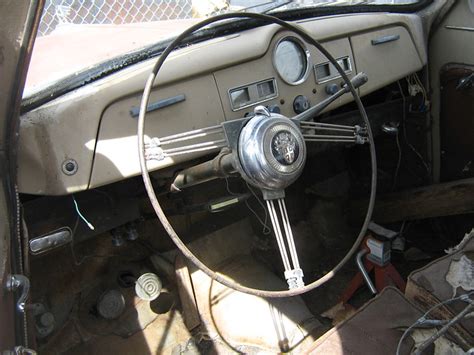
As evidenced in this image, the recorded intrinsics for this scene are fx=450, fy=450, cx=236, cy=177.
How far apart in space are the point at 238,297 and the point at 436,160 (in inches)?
46.6

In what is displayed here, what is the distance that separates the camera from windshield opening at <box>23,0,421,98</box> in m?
1.51

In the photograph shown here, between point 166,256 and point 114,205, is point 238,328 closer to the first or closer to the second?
point 166,256

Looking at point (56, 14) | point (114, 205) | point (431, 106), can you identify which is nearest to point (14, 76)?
point (114, 205)

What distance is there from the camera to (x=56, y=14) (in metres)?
1.99

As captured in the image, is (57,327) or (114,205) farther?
(57,327)

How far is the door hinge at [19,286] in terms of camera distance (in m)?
0.97

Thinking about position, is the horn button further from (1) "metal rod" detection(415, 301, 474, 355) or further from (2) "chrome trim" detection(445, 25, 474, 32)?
(2) "chrome trim" detection(445, 25, 474, 32)

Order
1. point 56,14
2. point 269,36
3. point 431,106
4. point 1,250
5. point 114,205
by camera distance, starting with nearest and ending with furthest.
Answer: point 1,250, point 269,36, point 114,205, point 56,14, point 431,106

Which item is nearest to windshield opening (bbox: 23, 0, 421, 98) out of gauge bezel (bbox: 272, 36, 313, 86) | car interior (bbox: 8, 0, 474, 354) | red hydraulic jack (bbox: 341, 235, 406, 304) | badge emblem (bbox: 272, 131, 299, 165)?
car interior (bbox: 8, 0, 474, 354)

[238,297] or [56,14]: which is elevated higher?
[56,14]

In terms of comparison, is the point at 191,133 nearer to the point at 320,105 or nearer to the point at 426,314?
the point at 320,105

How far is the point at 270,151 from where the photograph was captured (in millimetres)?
1030

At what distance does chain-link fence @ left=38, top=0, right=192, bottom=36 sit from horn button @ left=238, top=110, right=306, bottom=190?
1.22 metres

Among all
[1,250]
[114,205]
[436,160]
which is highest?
[1,250]
